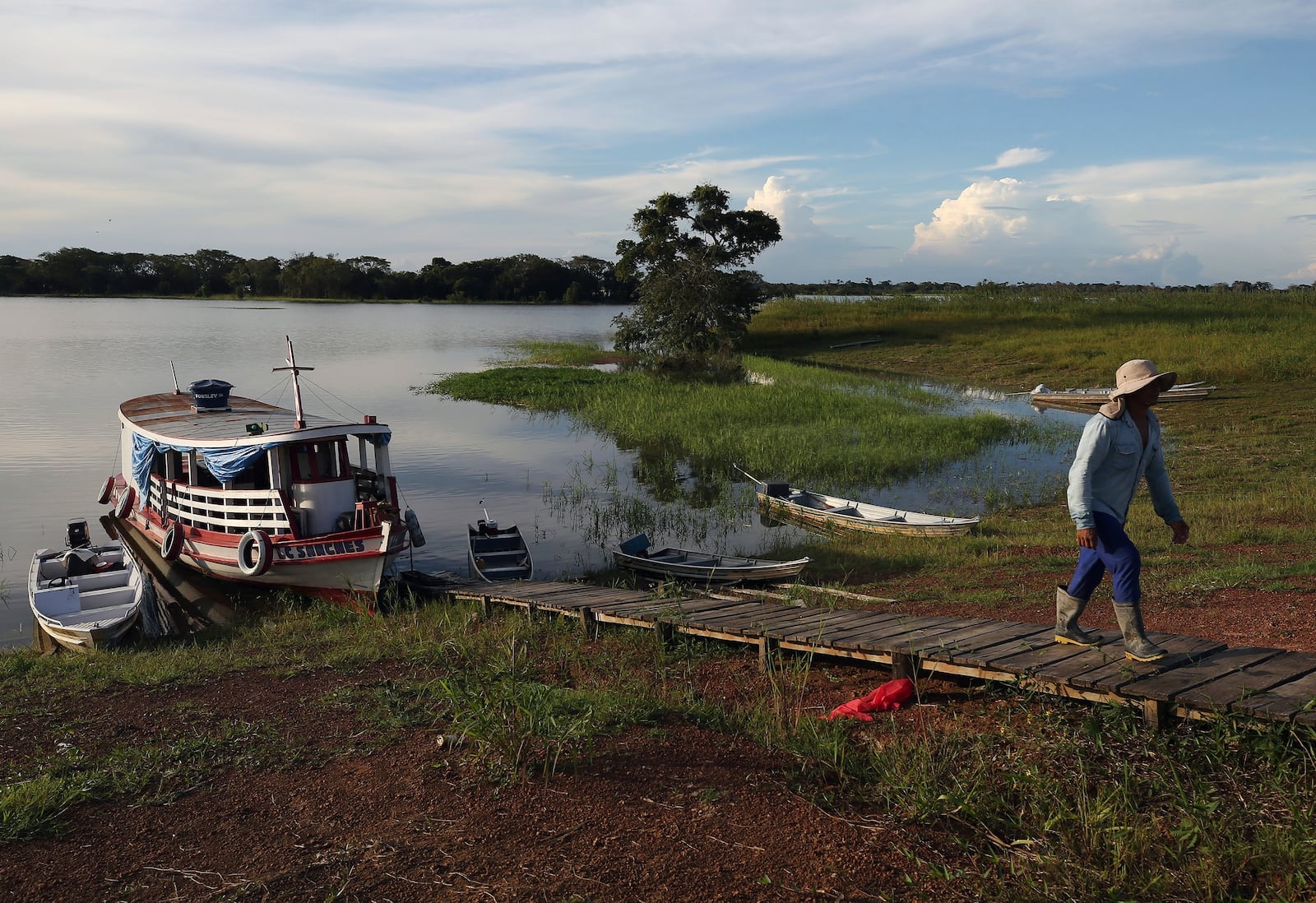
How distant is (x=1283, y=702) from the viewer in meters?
5.18

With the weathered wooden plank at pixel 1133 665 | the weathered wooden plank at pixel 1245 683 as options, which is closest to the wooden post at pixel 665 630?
the weathered wooden plank at pixel 1133 665

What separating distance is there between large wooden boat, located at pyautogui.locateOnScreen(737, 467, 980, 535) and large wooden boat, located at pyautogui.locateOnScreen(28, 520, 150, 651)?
10787 mm

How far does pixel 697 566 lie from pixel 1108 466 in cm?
845

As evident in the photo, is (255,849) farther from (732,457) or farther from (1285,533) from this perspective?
(732,457)

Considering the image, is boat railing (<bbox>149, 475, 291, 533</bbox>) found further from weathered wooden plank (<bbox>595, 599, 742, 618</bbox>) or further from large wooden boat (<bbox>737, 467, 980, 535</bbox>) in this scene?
large wooden boat (<bbox>737, 467, 980, 535</bbox>)

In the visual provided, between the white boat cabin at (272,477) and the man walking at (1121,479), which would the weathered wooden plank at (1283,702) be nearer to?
the man walking at (1121,479)

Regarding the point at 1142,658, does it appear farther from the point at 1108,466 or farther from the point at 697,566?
the point at 697,566

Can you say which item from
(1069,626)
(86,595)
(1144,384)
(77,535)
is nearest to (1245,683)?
(1069,626)

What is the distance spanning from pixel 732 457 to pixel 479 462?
22.0 ft

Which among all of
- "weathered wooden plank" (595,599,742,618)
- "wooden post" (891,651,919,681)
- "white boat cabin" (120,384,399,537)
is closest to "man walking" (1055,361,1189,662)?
"wooden post" (891,651,919,681)

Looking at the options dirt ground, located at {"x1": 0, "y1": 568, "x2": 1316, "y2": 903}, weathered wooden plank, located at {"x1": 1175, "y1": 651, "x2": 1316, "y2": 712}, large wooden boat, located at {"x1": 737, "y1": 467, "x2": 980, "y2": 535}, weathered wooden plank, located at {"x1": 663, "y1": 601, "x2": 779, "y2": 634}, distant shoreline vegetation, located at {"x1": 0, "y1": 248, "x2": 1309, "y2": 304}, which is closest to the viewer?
dirt ground, located at {"x1": 0, "y1": 568, "x2": 1316, "y2": 903}

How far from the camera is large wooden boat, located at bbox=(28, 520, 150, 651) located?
11.2 metres

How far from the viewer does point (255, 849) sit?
4.77m

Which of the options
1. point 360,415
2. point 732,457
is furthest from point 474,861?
point 360,415
